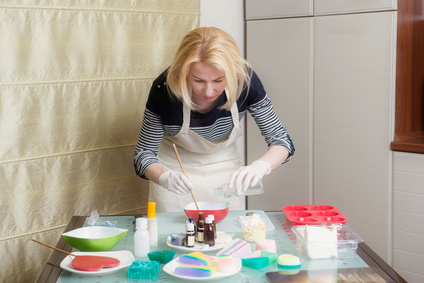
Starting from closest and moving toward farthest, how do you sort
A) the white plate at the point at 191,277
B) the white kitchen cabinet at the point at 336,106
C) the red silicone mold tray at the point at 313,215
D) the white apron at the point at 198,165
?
the white plate at the point at 191,277 → the red silicone mold tray at the point at 313,215 → the white apron at the point at 198,165 → the white kitchen cabinet at the point at 336,106

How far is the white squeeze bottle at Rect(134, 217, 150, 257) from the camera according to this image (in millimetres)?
1715

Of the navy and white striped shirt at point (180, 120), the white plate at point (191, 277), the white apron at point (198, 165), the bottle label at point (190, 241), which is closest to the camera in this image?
the white plate at point (191, 277)

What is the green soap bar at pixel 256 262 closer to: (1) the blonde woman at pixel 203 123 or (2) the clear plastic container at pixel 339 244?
(2) the clear plastic container at pixel 339 244

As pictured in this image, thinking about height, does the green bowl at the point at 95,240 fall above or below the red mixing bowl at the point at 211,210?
below

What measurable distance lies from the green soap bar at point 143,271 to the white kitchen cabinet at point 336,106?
5.59 ft

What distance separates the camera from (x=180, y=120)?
2334 millimetres

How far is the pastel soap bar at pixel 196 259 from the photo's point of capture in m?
1.57

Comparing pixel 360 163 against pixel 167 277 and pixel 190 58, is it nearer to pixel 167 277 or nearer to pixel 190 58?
pixel 190 58

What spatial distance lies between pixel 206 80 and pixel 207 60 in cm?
7

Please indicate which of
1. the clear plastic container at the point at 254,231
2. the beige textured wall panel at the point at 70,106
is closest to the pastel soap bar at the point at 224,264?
the clear plastic container at the point at 254,231

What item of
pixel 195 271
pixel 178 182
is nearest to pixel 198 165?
pixel 178 182

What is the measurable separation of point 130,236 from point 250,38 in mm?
1831

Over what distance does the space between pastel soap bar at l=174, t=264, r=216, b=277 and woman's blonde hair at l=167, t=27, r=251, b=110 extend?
772 millimetres

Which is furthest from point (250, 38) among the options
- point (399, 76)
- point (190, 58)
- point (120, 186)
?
point (190, 58)
